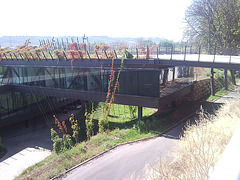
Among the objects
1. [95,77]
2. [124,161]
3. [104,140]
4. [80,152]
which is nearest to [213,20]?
[95,77]

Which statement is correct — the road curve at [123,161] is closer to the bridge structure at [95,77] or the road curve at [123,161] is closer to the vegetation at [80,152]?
the vegetation at [80,152]

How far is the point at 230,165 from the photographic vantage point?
0.84 m

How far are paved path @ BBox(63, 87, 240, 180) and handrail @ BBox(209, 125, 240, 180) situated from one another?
828 centimetres

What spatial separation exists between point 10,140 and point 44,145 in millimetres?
4111

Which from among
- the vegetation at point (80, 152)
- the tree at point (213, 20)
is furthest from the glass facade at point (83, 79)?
the tree at point (213, 20)

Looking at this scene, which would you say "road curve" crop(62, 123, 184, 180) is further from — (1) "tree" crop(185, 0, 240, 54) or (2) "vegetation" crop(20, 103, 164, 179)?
(1) "tree" crop(185, 0, 240, 54)

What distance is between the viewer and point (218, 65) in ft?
49.0

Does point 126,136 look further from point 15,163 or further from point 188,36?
point 188,36

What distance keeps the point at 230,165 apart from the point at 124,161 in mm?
10500

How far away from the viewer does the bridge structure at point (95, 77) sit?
16281mm

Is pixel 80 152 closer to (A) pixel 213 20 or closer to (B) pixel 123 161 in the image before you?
(B) pixel 123 161

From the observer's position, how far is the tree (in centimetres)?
2558

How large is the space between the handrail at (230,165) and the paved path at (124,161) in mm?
8277

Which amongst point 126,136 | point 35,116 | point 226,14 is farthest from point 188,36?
point 35,116
